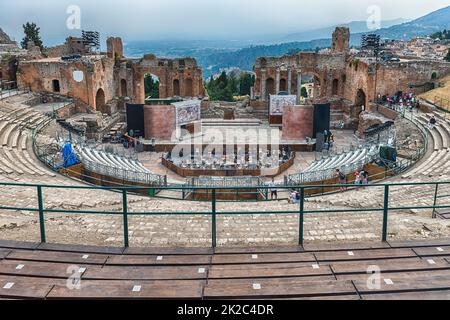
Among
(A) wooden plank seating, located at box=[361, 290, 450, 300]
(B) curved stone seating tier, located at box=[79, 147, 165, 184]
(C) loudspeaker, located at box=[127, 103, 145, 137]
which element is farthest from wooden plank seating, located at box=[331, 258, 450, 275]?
(C) loudspeaker, located at box=[127, 103, 145, 137]

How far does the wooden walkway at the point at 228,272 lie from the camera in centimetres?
513

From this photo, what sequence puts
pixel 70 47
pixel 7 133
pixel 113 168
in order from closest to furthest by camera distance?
pixel 113 168, pixel 7 133, pixel 70 47

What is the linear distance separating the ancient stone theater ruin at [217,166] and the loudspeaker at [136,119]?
0.47ft

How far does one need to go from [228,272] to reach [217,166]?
68.1 ft

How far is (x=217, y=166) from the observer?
2645 centimetres

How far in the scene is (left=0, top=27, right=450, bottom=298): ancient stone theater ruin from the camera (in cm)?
645

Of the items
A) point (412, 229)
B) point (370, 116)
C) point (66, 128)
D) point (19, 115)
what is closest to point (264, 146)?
point (370, 116)

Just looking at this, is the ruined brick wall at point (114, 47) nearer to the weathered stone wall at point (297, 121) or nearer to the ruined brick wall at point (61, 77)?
the ruined brick wall at point (61, 77)

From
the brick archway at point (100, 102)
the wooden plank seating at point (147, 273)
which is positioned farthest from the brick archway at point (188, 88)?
the wooden plank seating at point (147, 273)

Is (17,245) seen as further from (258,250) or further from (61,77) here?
(61,77)

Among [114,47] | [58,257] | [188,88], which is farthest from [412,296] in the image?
[114,47]

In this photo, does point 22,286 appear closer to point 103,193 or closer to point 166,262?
point 166,262

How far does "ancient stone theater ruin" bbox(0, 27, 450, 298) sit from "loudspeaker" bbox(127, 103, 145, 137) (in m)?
0.14

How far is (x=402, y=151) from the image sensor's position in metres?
24.5
